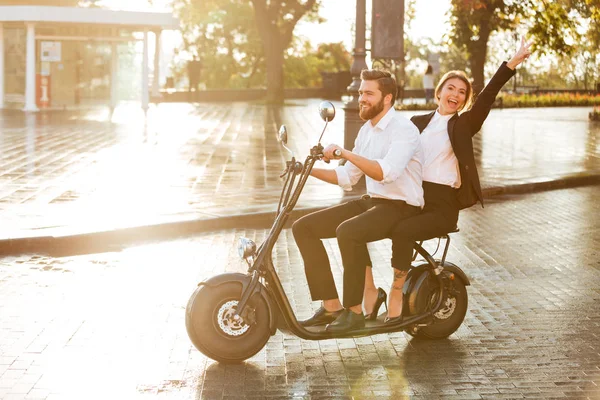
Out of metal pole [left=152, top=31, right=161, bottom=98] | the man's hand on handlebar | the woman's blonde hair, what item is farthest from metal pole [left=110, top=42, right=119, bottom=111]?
the man's hand on handlebar

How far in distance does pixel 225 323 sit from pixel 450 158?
1582 millimetres

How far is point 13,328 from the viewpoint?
20.7 feet

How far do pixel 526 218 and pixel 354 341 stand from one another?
227 inches

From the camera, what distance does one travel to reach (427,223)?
→ 19.4ft

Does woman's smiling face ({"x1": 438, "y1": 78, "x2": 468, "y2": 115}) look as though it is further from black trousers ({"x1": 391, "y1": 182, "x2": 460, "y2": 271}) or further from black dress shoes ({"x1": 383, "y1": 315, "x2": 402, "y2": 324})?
black dress shoes ({"x1": 383, "y1": 315, "x2": 402, "y2": 324})

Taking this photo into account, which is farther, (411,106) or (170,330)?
(411,106)

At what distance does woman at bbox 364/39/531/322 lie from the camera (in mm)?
5980

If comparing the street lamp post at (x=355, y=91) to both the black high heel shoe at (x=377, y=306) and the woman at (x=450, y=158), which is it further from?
the black high heel shoe at (x=377, y=306)

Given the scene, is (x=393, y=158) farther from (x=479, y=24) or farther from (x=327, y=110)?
(x=479, y=24)

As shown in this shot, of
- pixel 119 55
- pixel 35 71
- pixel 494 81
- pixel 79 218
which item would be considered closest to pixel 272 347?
pixel 494 81

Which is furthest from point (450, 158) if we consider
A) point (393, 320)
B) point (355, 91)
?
point (355, 91)

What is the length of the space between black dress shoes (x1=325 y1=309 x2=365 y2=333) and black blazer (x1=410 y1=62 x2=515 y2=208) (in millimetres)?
893

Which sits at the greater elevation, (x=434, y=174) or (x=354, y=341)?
(x=434, y=174)

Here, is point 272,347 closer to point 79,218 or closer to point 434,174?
point 434,174
